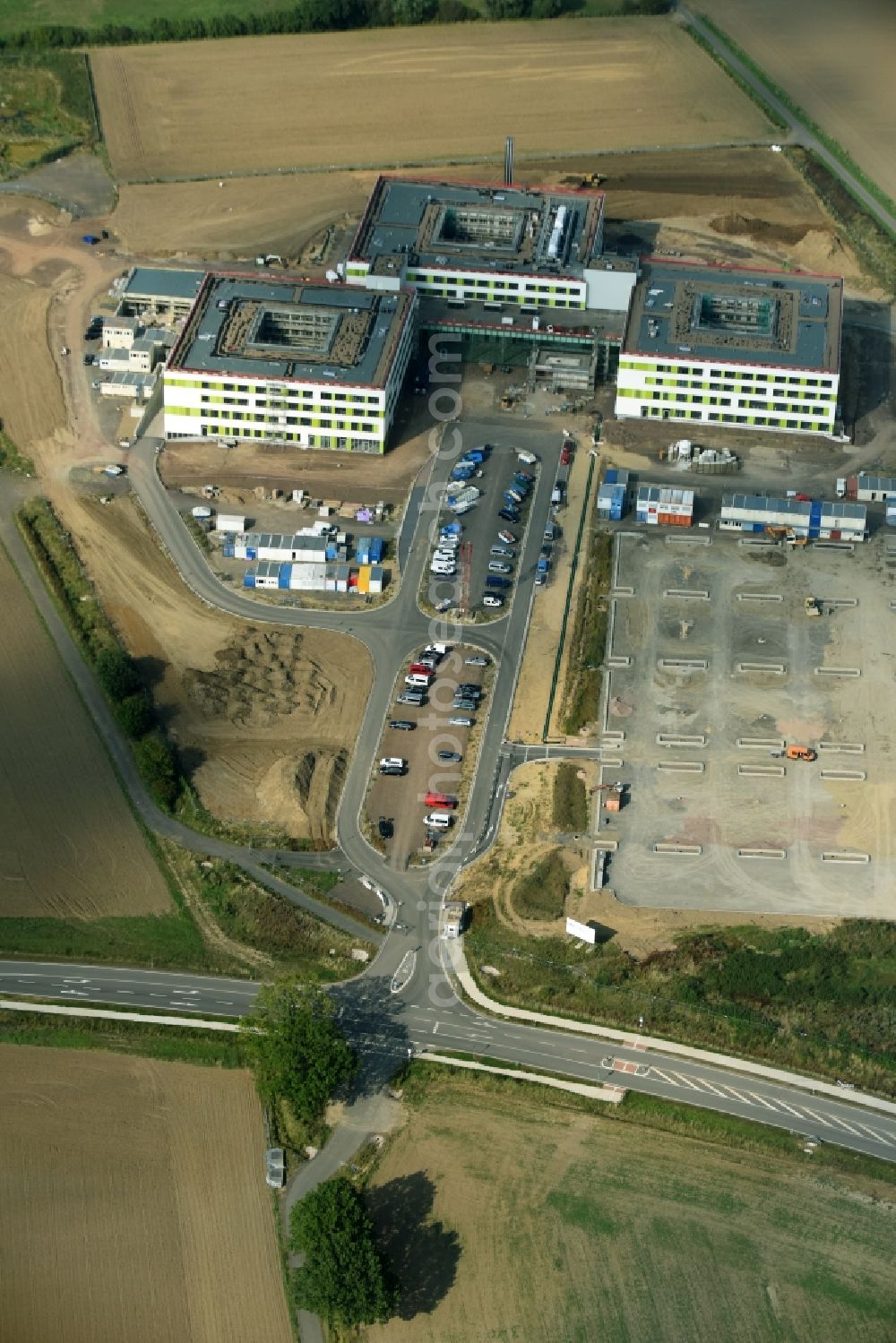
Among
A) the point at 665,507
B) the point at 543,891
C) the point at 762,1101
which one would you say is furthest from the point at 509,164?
the point at 762,1101

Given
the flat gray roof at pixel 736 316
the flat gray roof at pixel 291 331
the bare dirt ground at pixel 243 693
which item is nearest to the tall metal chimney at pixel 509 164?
the flat gray roof at pixel 736 316

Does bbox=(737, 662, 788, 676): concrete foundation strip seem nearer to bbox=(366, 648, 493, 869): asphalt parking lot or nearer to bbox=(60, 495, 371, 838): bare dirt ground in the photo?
bbox=(366, 648, 493, 869): asphalt parking lot

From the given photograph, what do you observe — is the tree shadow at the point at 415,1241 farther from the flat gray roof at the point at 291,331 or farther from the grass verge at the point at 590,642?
the flat gray roof at the point at 291,331

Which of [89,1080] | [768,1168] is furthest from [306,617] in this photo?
[768,1168]

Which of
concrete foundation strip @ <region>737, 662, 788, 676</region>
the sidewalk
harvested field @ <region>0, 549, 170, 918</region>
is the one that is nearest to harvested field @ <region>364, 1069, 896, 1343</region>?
the sidewalk

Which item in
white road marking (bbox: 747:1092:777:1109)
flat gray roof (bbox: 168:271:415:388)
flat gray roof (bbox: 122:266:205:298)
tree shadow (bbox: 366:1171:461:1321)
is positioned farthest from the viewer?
flat gray roof (bbox: 122:266:205:298)
